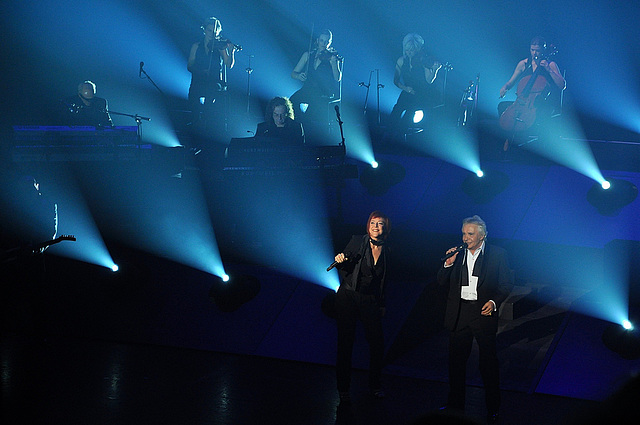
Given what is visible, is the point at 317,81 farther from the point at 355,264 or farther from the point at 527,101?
the point at 355,264

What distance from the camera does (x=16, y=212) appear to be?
6930 mm

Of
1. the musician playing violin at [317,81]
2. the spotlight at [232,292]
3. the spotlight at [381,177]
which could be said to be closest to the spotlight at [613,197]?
the spotlight at [381,177]

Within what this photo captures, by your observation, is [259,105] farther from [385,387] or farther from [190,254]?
[385,387]

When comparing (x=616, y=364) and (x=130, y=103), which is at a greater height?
(x=130, y=103)

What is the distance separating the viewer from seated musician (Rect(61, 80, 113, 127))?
7.66 m

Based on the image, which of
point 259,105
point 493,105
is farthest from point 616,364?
point 259,105

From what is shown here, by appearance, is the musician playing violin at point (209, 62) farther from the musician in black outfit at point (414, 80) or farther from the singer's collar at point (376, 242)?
the singer's collar at point (376, 242)

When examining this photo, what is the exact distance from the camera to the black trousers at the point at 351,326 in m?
5.12

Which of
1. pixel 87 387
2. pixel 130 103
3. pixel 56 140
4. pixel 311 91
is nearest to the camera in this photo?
pixel 87 387

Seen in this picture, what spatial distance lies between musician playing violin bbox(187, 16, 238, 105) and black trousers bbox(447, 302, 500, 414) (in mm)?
5782

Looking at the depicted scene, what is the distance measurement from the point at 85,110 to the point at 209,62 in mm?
2147

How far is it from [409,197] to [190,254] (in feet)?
8.11

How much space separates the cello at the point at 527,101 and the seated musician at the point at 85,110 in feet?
15.2

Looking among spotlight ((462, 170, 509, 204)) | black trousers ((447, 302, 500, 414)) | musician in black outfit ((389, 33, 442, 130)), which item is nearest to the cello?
spotlight ((462, 170, 509, 204))
